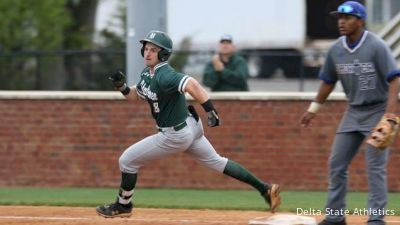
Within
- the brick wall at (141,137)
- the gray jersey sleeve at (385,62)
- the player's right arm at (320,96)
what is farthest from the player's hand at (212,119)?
the brick wall at (141,137)

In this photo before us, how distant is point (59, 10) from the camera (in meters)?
21.6

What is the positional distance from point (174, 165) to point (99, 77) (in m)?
4.56

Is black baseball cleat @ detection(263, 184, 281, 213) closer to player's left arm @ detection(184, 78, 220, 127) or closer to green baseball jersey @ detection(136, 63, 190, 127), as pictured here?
player's left arm @ detection(184, 78, 220, 127)

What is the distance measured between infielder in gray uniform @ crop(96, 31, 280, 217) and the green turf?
4.94ft

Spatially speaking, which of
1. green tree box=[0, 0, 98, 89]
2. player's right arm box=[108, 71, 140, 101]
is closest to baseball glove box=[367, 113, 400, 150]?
player's right arm box=[108, 71, 140, 101]

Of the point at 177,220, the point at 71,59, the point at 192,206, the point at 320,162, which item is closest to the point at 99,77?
the point at 71,59

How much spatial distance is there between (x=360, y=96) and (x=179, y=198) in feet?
13.6

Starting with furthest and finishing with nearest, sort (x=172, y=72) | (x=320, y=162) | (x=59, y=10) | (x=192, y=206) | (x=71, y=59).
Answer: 1. (x=59, y=10)
2. (x=71, y=59)
3. (x=320, y=162)
4. (x=192, y=206)
5. (x=172, y=72)

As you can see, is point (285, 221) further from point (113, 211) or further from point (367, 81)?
point (113, 211)

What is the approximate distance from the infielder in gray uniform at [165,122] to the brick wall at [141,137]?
3.71m

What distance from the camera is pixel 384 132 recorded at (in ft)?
28.2

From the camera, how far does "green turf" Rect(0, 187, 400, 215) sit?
38.4 ft

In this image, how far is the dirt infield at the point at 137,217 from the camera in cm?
1000

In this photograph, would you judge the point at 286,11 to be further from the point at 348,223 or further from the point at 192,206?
the point at 348,223
